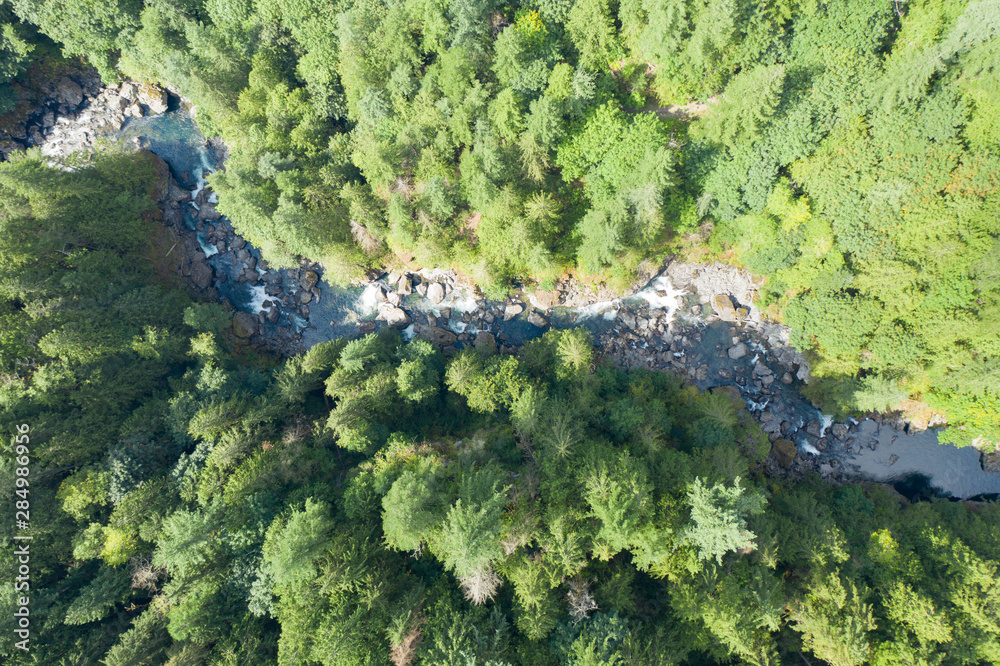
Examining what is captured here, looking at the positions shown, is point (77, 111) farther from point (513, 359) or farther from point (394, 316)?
point (513, 359)

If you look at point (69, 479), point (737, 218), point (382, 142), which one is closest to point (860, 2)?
A: point (737, 218)

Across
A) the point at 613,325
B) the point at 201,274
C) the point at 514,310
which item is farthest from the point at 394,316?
the point at 613,325

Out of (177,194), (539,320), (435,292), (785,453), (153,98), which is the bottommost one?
(785,453)

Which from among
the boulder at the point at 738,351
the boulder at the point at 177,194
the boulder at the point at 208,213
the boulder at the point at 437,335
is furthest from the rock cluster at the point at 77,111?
the boulder at the point at 738,351

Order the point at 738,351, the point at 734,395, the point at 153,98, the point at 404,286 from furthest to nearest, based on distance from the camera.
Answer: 1. the point at 153,98
2. the point at 404,286
3. the point at 738,351
4. the point at 734,395

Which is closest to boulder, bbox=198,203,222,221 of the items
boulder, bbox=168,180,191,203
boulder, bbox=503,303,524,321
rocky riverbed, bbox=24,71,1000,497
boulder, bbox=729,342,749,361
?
rocky riverbed, bbox=24,71,1000,497

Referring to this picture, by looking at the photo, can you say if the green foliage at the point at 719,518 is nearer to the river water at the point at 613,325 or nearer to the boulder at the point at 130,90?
the river water at the point at 613,325
